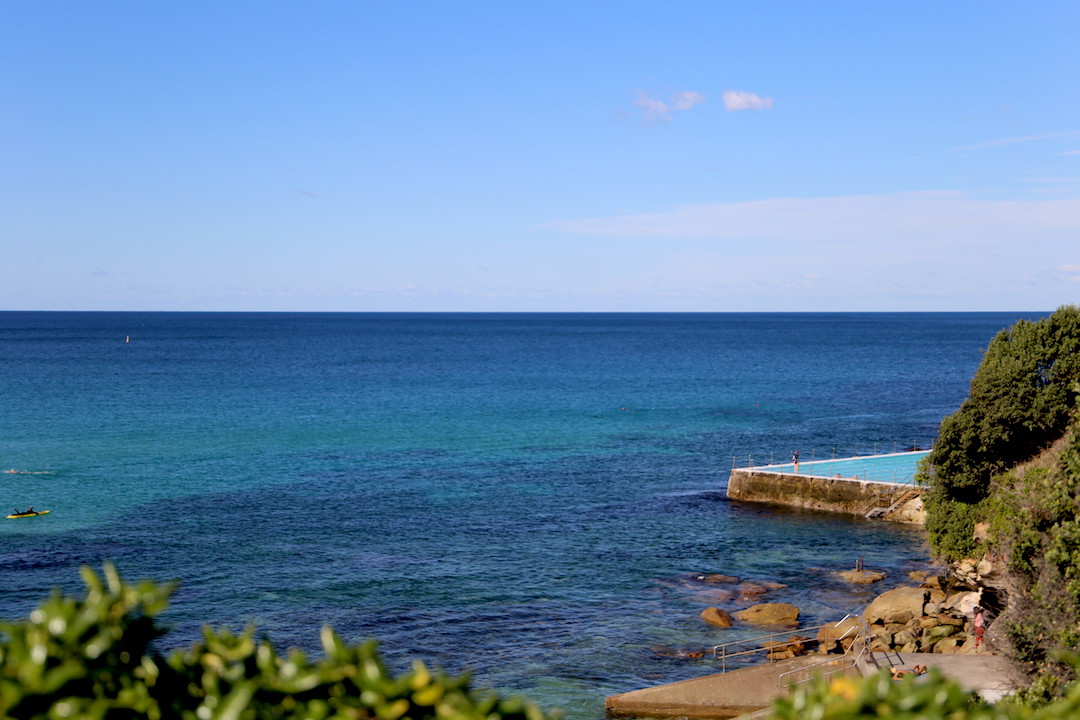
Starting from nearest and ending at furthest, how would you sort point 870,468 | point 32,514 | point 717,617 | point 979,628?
point 979,628 → point 717,617 → point 32,514 → point 870,468

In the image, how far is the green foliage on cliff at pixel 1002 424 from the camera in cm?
3878

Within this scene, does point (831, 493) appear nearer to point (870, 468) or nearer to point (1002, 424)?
point (870, 468)

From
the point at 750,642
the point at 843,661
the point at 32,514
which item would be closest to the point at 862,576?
the point at 750,642

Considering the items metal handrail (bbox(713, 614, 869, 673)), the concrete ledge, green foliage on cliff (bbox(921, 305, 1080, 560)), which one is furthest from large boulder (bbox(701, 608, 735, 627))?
green foliage on cliff (bbox(921, 305, 1080, 560))

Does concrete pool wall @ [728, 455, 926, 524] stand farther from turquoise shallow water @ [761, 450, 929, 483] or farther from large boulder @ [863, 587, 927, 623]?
large boulder @ [863, 587, 927, 623]

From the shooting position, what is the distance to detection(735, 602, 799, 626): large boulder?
37.0m

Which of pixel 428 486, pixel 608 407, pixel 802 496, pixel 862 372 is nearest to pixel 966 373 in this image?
pixel 862 372

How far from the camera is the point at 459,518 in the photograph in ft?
176

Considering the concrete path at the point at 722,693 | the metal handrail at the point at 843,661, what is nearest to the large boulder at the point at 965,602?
the metal handrail at the point at 843,661

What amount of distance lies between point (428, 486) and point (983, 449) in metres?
34.4

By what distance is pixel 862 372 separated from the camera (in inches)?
6088

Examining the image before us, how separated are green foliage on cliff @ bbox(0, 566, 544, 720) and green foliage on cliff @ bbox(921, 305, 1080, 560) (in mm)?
36130

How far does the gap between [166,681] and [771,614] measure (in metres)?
32.6

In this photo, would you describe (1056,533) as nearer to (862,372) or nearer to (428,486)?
(428,486)
